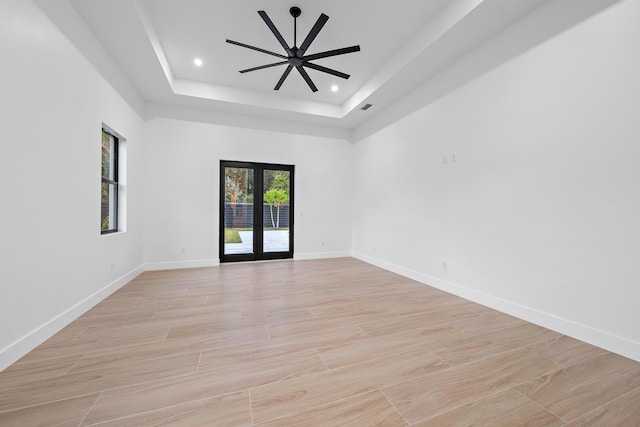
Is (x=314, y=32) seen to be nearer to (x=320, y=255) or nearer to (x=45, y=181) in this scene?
(x=45, y=181)

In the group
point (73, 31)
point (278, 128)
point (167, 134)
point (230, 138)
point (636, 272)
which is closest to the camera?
point (636, 272)

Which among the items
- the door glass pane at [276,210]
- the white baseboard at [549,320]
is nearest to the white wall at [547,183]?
the white baseboard at [549,320]

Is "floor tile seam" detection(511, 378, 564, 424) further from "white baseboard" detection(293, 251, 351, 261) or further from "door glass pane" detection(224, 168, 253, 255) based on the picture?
"door glass pane" detection(224, 168, 253, 255)

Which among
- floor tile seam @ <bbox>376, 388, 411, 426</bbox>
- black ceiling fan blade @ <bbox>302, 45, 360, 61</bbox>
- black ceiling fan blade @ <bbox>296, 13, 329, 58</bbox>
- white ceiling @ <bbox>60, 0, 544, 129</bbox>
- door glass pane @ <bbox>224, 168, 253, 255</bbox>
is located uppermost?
white ceiling @ <bbox>60, 0, 544, 129</bbox>

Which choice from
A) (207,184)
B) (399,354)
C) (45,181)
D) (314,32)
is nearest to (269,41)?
(314,32)

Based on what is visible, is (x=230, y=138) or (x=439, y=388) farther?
(x=230, y=138)

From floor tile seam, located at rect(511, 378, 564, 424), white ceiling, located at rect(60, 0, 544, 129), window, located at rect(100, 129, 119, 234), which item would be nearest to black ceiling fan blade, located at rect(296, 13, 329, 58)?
white ceiling, located at rect(60, 0, 544, 129)

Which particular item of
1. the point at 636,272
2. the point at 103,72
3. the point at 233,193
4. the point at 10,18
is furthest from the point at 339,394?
the point at 233,193

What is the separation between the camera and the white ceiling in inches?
108

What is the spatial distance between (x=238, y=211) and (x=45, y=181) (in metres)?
3.32

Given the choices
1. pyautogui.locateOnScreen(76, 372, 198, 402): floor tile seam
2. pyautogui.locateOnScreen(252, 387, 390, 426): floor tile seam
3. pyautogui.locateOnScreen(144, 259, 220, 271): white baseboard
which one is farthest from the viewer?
pyautogui.locateOnScreen(144, 259, 220, 271): white baseboard

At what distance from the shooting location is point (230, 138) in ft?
17.0

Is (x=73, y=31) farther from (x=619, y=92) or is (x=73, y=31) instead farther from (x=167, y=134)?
(x=619, y=92)

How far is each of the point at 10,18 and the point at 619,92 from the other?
4.47 m
